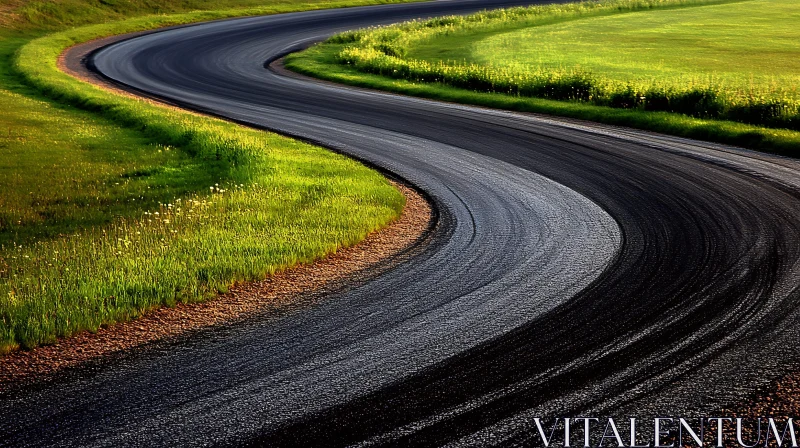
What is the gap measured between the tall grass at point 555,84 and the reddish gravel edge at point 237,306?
11.4 m

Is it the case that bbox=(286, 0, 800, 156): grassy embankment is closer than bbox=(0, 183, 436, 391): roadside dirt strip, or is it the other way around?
bbox=(0, 183, 436, 391): roadside dirt strip

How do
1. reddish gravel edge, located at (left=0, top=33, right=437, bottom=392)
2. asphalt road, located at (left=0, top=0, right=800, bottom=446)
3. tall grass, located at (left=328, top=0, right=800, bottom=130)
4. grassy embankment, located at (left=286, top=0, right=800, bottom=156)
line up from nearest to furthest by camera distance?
asphalt road, located at (left=0, top=0, right=800, bottom=446), reddish gravel edge, located at (left=0, top=33, right=437, bottom=392), tall grass, located at (left=328, top=0, right=800, bottom=130), grassy embankment, located at (left=286, top=0, right=800, bottom=156)

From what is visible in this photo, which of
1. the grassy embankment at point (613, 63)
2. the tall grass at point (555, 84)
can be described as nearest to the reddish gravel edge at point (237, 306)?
the grassy embankment at point (613, 63)

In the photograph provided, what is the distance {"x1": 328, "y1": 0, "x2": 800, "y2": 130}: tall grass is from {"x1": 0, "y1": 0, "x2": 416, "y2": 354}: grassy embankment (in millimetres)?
9740

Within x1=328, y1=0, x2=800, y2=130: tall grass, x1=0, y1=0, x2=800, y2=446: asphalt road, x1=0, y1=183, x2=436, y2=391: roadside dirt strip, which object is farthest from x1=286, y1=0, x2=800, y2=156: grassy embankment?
x1=0, y1=183, x2=436, y2=391: roadside dirt strip

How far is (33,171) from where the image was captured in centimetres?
1541

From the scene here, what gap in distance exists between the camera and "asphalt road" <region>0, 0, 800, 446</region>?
5504 mm

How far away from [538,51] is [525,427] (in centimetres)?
3530

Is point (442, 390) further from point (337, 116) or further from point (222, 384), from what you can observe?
point (337, 116)

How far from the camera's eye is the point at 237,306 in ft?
25.8

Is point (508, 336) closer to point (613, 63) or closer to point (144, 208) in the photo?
point (144, 208)

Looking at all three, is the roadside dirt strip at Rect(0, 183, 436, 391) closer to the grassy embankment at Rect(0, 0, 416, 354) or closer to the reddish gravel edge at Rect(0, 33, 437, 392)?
the reddish gravel edge at Rect(0, 33, 437, 392)

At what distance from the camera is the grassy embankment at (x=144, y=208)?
7969mm

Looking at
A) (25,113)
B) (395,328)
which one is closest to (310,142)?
(25,113)
